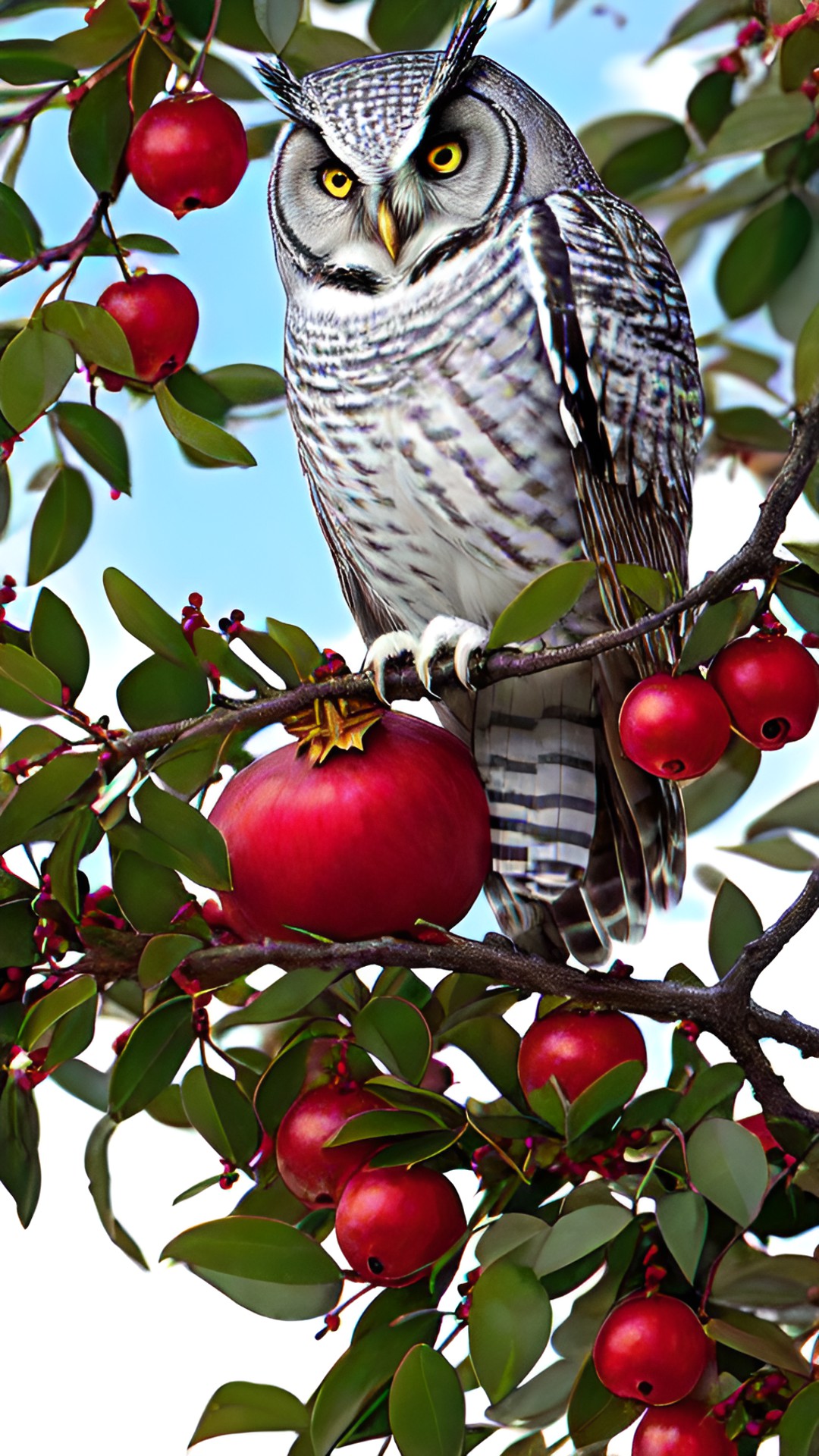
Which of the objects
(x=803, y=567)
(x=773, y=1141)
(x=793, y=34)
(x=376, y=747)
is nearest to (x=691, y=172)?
(x=793, y=34)

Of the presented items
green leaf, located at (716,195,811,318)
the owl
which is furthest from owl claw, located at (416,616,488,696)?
green leaf, located at (716,195,811,318)

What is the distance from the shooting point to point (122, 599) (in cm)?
57

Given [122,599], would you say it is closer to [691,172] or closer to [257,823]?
[257,823]

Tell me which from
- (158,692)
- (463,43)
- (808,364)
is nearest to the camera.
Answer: (808,364)

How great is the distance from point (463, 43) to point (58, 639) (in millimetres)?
385

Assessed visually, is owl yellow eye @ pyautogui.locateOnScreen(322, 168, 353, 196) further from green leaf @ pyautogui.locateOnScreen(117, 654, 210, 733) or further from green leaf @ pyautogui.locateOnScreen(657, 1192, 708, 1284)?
green leaf @ pyautogui.locateOnScreen(657, 1192, 708, 1284)

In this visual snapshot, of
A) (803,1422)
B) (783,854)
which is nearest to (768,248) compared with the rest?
(783,854)

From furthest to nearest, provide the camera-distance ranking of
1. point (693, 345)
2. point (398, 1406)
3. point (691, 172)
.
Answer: point (693, 345)
point (691, 172)
point (398, 1406)

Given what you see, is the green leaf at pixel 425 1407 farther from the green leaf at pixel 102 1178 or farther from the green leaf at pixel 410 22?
the green leaf at pixel 410 22

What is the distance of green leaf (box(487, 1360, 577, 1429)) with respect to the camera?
577 millimetres

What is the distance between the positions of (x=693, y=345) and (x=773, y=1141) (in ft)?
1.50

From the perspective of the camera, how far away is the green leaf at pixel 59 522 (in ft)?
2.23

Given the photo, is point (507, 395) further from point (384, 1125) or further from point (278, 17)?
point (384, 1125)

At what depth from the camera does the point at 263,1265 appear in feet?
1.84
